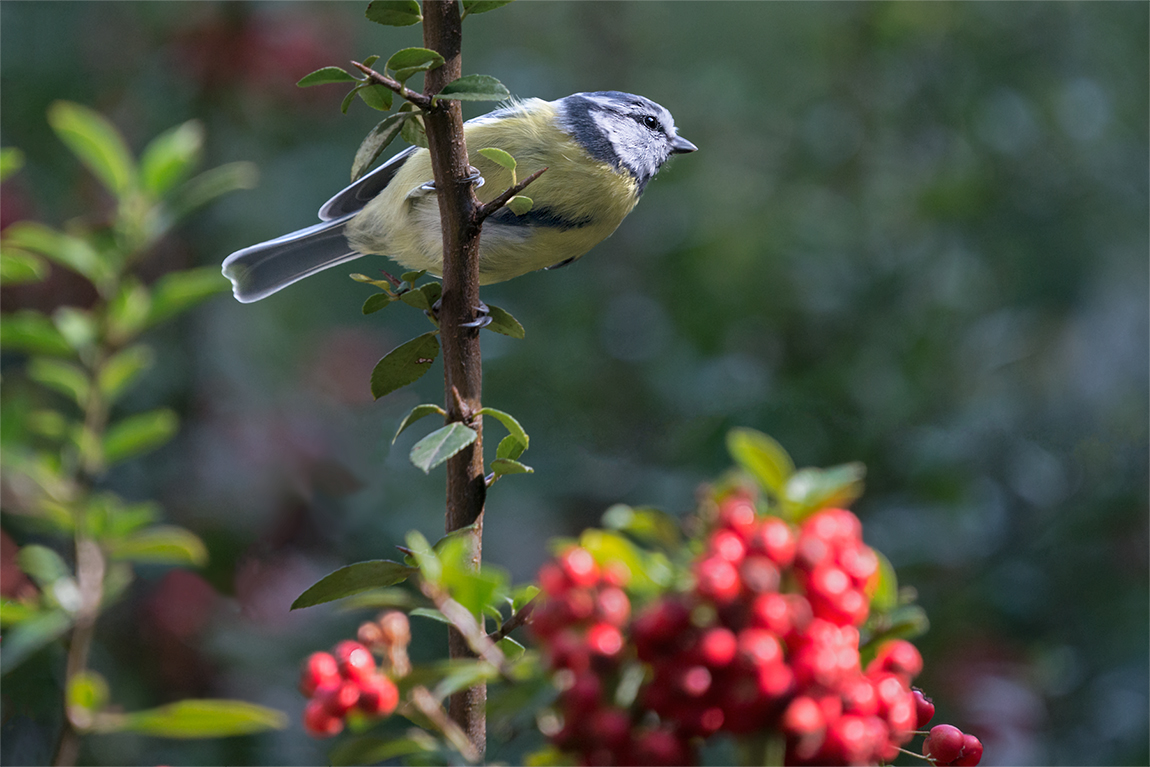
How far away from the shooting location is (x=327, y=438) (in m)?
3.64

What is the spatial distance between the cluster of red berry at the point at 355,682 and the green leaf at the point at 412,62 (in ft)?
1.66

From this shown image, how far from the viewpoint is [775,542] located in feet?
2.33

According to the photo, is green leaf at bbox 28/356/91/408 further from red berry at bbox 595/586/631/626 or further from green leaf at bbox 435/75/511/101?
red berry at bbox 595/586/631/626

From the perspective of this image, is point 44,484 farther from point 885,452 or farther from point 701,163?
point 701,163

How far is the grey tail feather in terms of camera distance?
2.44 m

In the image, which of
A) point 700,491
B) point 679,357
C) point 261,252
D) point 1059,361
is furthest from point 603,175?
Result: point 1059,361

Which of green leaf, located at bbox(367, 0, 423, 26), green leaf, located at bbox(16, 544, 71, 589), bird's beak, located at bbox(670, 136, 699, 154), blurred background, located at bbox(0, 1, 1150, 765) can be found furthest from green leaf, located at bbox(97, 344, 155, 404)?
bird's beak, located at bbox(670, 136, 699, 154)

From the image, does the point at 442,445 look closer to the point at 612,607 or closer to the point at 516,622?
the point at 516,622

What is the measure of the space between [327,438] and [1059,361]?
9.40 feet

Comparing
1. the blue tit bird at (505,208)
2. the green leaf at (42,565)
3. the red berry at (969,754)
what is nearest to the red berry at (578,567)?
the red berry at (969,754)

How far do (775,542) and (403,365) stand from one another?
0.60m

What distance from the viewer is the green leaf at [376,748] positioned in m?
0.79

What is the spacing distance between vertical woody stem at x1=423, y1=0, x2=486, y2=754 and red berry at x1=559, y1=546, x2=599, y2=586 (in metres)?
0.25

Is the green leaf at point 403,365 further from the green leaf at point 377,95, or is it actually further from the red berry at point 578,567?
the red berry at point 578,567
